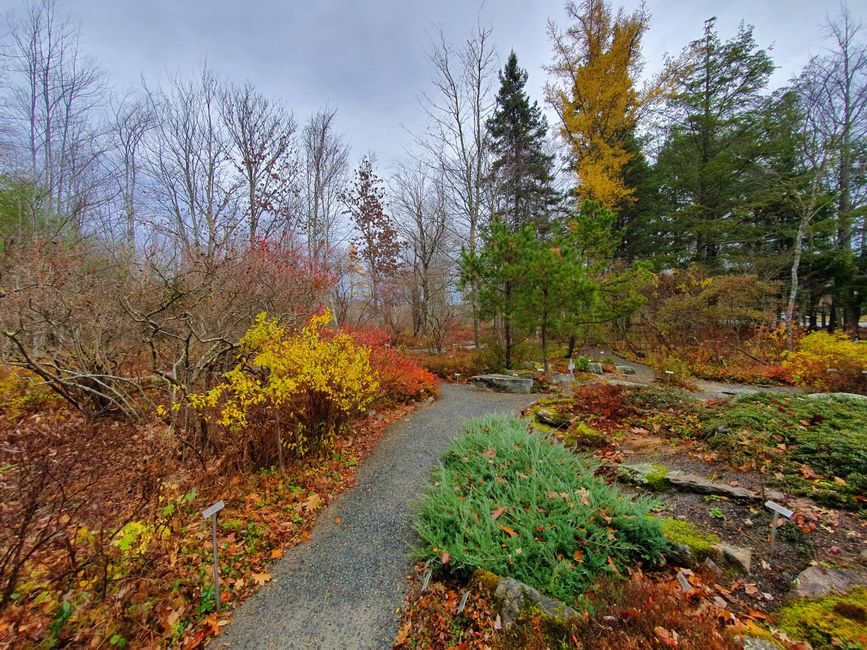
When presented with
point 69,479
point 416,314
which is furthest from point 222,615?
point 416,314

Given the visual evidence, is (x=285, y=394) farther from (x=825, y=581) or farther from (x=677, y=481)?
(x=825, y=581)

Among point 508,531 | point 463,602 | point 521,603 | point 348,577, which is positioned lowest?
point 348,577

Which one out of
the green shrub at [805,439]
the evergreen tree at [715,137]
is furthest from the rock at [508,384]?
the evergreen tree at [715,137]

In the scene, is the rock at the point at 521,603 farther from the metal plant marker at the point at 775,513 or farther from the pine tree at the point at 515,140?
the pine tree at the point at 515,140

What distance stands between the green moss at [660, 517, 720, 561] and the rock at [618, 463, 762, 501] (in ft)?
1.73

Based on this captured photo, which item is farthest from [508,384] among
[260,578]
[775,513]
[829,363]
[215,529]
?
[829,363]

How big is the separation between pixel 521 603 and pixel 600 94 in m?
15.2

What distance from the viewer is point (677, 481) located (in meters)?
2.84

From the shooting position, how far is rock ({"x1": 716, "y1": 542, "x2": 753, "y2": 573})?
1940mm

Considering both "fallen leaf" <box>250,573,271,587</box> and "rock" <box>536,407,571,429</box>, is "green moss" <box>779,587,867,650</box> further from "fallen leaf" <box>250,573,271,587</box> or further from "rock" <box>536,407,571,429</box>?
"fallen leaf" <box>250,573,271,587</box>

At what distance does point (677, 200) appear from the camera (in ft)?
46.0

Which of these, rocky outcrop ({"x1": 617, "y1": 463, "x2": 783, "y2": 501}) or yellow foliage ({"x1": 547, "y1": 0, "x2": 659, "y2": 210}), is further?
yellow foliage ({"x1": 547, "y1": 0, "x2": 659, "y2": 210})

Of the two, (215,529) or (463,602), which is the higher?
(215,529)

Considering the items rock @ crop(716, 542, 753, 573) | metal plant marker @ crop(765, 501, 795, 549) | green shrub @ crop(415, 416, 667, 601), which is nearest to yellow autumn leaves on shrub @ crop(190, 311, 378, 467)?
green shrub @ crop(415, 416, 667, 601)
